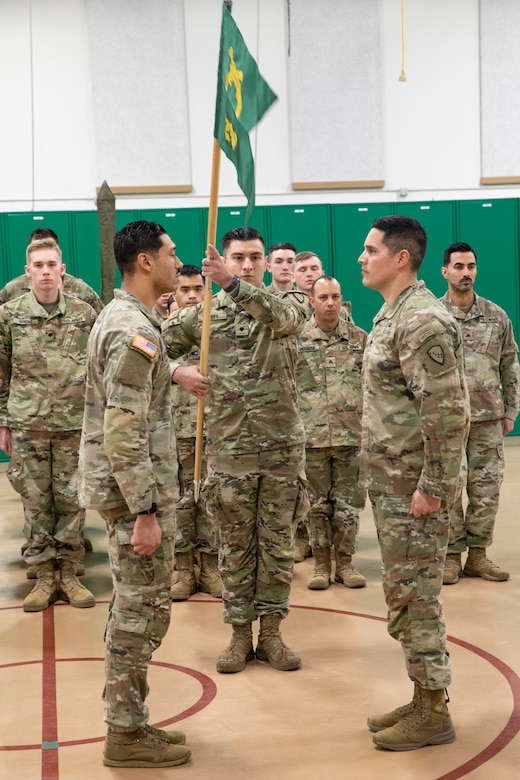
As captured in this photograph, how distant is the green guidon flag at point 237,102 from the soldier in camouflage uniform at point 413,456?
23.5 inches

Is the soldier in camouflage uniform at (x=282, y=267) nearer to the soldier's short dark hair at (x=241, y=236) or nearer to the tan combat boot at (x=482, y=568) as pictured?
the tan combat boot at (x=482, y=568)

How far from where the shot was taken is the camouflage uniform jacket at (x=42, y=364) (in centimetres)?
529

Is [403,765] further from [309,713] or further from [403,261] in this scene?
[403,261]

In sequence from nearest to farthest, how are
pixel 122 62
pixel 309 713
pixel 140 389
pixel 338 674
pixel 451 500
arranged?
pixel 140 389 < pixel 451 500 < pixel 309 713 < pixel 338 674 < pixel 122 62

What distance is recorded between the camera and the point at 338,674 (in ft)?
13.3

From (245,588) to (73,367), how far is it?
1850 mm

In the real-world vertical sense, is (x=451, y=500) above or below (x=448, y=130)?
below

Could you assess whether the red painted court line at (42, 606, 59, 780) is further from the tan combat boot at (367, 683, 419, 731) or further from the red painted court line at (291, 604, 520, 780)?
the red painted court line at (291, 604, 520, 780)

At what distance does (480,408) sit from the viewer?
559cm

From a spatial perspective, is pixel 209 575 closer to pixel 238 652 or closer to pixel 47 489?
pixel 47 489

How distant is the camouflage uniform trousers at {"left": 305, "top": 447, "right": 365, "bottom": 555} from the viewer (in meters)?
5.48

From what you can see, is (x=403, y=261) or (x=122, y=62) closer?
(x=403, y=261)

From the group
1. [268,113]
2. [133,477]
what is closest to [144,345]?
[133,477]

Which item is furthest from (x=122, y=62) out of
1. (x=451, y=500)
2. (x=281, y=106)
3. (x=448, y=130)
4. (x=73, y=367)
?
(x=451, y=500)
